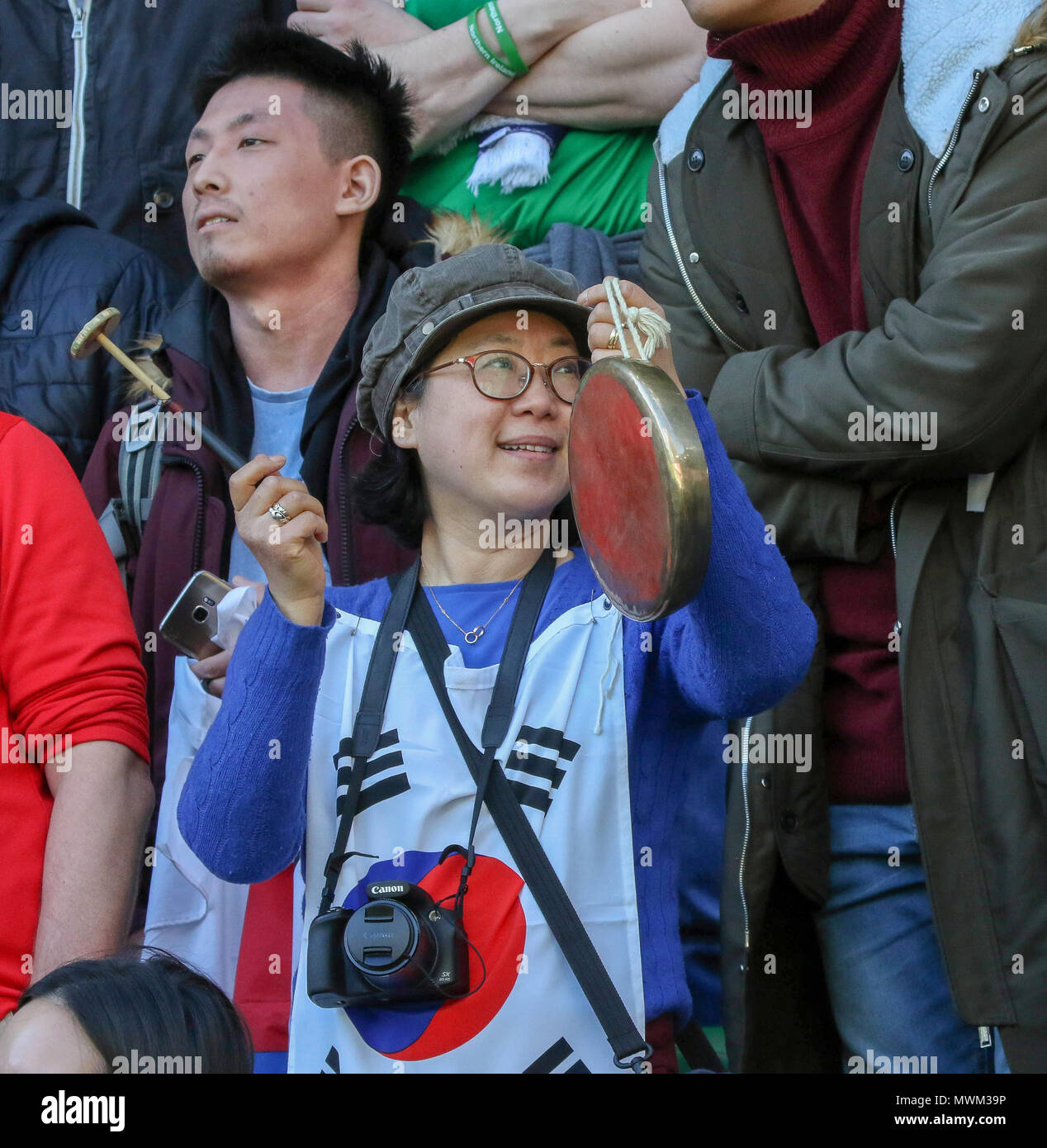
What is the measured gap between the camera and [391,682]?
230 centimetres

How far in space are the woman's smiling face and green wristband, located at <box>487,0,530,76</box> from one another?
1.10 m

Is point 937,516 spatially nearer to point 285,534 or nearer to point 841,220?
point 841,220

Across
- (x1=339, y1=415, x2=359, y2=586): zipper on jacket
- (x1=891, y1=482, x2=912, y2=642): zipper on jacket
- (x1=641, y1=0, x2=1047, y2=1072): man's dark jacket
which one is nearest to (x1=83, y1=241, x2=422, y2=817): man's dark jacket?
(x1=339, y1=415, x2=359, y2=586): zipper on jacket

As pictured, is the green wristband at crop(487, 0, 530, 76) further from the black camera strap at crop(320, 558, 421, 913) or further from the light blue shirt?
the black camera strap at crop(320, 558, 421, 913)

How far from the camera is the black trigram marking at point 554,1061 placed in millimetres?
2014

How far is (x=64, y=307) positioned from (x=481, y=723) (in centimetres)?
167

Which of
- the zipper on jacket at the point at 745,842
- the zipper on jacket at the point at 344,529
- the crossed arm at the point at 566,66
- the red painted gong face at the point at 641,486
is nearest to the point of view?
the red painted gong face at the point at 641,486

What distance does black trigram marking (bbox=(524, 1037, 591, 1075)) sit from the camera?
201 cm

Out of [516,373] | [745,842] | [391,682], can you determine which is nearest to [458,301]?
[516,373]

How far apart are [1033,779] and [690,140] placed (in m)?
1.26

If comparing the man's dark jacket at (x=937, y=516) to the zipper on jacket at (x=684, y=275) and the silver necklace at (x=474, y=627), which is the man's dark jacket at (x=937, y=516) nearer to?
the zipper on jacket at (x=684, y=275)

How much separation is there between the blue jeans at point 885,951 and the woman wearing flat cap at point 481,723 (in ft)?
1.28

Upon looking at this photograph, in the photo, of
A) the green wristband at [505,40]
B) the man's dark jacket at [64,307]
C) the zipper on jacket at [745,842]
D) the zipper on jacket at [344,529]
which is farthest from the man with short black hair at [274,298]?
the zipper on jacket at [745,842]
